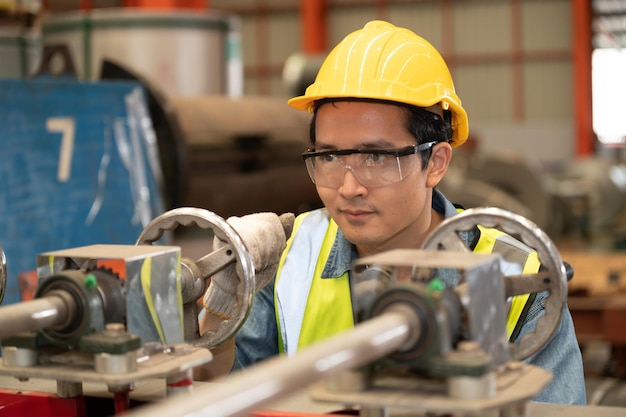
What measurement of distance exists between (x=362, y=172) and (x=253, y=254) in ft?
1.04

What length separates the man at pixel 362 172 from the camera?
6.79ft

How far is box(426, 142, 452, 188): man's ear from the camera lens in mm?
2195

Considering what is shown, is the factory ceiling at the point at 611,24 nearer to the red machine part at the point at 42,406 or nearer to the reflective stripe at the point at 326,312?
the reflective stripe at the point at 326,312

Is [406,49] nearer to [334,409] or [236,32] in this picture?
[334,409]

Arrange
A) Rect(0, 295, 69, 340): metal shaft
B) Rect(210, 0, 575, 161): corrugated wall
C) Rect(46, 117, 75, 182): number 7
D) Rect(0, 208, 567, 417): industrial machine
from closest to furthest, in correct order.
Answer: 1. Rect(0, 208, 567, 417): industrial machine
2. Rect(0, 295, 69, 340): metal shaft
3. Rect(46, 117, 75, 182): number 7
4. Rect(210, 0, 575, 161): corrugated wall

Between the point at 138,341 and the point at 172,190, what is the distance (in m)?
3.49

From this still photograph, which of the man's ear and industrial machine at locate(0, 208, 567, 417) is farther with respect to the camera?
the man's ear

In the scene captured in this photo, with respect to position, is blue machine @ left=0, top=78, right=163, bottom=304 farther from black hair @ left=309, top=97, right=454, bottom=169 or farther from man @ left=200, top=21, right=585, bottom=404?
black hair @ left=309, top=97, right=454, bottom=169

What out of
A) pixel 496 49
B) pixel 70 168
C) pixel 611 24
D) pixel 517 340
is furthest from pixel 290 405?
pixel 611 24

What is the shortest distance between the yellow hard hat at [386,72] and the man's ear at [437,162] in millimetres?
96

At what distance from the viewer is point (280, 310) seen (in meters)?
2.19

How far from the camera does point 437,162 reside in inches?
87.7

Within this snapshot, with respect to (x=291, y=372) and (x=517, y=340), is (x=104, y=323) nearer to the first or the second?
(x=291, y=372)

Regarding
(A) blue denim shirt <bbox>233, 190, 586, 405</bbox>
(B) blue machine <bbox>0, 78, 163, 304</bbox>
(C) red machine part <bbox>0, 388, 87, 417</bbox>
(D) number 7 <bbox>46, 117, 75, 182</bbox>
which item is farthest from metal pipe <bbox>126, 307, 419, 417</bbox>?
(D) number 7 <bbox>46, 117, 75, 182</bbox>
